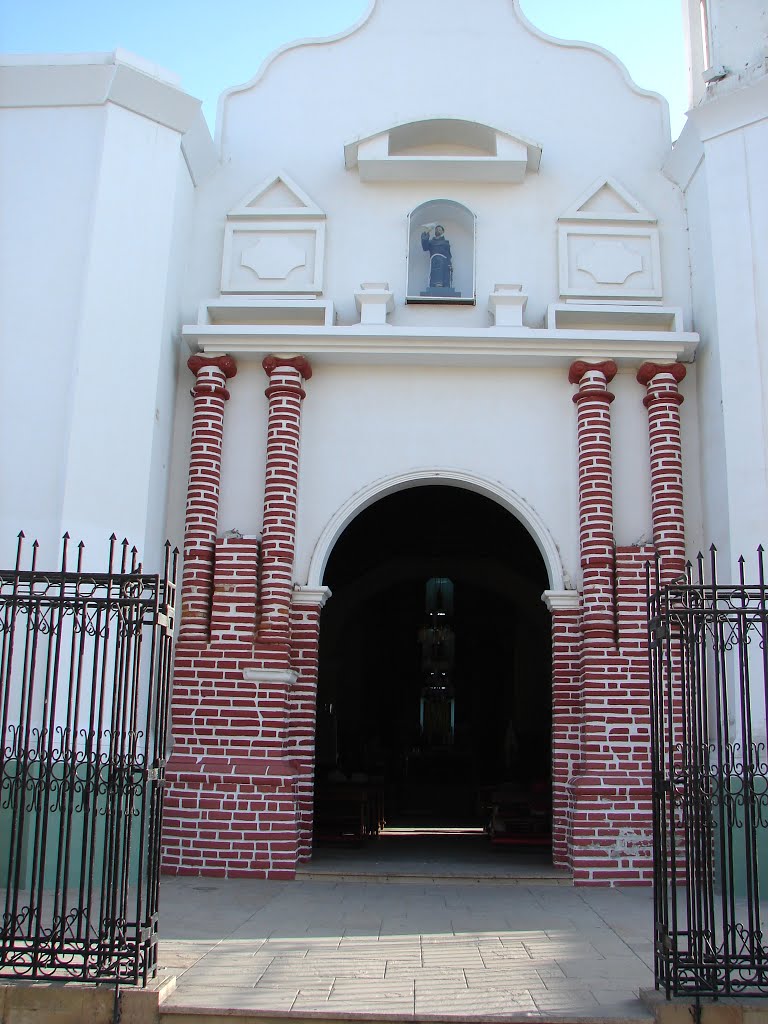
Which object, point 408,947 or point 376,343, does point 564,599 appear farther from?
point 408,947

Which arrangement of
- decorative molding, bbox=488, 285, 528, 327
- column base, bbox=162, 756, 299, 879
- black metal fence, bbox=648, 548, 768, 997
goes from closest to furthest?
black metal fence, bbox=648, 548, 768, 997 → column base, bbox=162, 756, 299, 879 → decorative molding, bbox=488, 285, 528, 327

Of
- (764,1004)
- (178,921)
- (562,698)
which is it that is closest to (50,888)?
(178,921)

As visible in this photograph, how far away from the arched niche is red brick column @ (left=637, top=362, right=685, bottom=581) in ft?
5.87

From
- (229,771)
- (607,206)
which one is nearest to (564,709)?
(229,771)

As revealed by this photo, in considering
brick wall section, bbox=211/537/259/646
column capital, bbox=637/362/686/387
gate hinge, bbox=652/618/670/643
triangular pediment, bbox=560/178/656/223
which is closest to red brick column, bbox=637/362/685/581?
column capital, bbox=637/362/686/387

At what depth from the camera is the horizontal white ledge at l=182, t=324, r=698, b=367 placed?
8.84 m

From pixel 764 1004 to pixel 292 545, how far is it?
517cm

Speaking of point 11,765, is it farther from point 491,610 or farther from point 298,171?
point 491,610

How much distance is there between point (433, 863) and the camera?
8.76 metres

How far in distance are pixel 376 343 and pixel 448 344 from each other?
61cm

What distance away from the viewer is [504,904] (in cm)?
705

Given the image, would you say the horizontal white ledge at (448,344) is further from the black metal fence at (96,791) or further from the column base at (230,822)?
the black metal fence at (96,791)

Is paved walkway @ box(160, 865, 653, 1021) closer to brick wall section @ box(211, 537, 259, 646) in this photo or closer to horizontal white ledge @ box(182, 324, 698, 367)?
brick wall section @ box(211, 537, 259, 646)

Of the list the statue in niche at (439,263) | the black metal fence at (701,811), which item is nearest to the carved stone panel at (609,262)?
the statue in niche at (439,263)
